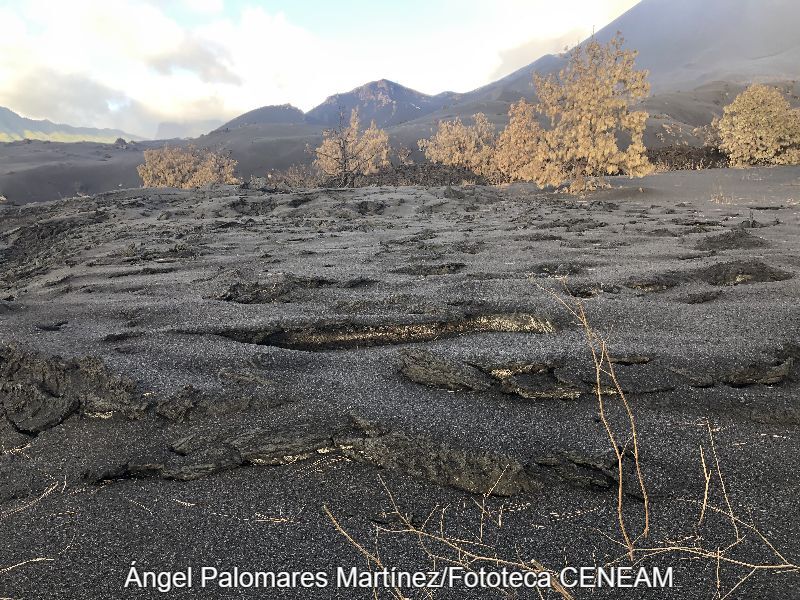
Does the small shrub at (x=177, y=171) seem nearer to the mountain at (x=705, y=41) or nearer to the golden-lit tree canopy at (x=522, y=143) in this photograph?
the golden-lit tree canopy at (x=522, y=143)

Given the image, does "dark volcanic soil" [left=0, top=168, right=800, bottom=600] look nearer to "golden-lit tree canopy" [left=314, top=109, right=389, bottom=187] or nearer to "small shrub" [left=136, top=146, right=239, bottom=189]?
"golden-lit tree canopy" [left=314, top=109, right=389, bottom=187]

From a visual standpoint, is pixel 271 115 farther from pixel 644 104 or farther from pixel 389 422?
pixel 389 422

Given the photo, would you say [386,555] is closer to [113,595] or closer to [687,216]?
[113,595]

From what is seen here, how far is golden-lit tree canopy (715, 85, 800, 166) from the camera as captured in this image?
14.3m

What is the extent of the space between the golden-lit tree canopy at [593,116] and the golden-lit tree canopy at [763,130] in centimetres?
625

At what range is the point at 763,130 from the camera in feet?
48.4

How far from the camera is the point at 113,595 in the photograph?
1184 mm

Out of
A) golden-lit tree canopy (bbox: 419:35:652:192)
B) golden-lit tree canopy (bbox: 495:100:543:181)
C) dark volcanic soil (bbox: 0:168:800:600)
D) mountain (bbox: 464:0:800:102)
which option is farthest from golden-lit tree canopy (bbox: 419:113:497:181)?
mountain (bbox: 464:0:800:102)

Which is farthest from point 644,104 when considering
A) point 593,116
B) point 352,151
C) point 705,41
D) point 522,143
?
point 705,41

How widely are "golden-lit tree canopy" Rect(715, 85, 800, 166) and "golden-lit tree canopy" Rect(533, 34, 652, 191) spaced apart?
625cm

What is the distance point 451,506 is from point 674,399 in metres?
1.04

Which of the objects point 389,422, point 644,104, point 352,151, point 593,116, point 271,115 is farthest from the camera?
point 271,115

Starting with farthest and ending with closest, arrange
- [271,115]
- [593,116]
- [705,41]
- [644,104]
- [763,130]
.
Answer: [271,115] → [705,41] → [644,104] → [763,130] → [593,116]

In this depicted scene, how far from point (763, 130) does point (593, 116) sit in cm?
743
